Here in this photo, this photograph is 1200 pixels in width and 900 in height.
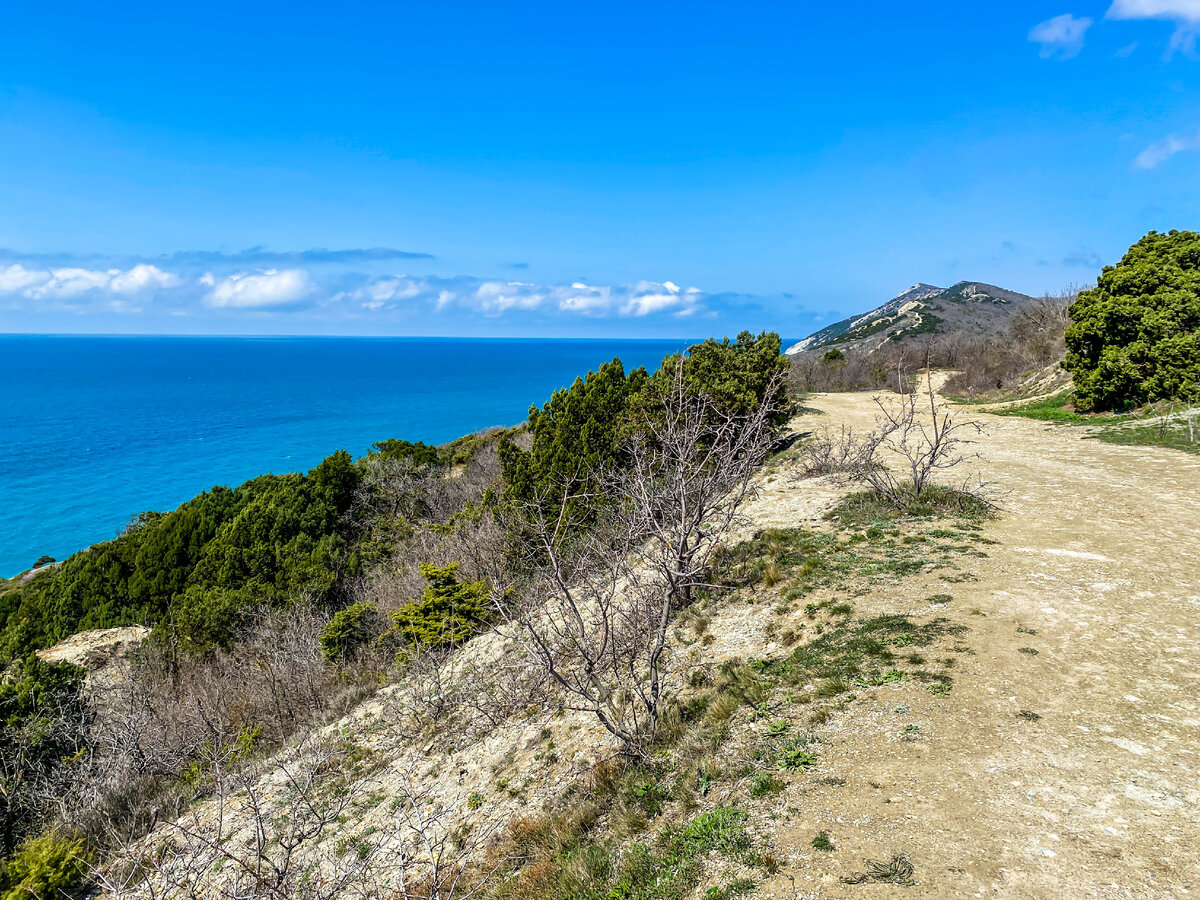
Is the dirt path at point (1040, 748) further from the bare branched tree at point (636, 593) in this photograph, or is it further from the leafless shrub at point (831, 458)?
the leafless shrub at point (831, 458)

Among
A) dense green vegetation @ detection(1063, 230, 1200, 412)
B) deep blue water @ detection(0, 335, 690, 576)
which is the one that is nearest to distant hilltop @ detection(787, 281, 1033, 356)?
deep blue water @ detection(0, 335, 690, 576)

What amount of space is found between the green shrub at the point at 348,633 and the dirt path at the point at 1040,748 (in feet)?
46.8

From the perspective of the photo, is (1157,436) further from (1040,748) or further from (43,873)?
(43,873)

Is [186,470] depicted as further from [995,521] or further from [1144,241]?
[1144,241]

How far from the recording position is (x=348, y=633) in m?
17.2

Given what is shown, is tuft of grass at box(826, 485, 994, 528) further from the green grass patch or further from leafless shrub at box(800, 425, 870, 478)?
the green grass patch

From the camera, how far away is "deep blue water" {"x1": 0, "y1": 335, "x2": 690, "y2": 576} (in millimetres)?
47531

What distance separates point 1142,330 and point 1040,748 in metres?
20.7

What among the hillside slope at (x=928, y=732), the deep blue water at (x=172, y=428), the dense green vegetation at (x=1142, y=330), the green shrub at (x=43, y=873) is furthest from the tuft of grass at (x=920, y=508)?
the green shrub at (x=43, y=873)

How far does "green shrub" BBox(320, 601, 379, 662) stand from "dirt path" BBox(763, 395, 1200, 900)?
1425 centimetres

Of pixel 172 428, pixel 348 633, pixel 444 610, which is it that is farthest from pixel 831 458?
pixel 172 428

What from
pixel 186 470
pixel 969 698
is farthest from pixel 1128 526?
pixel 186 470

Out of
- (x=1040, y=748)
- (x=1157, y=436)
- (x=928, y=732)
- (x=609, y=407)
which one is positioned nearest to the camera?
(x=1040, y=748)

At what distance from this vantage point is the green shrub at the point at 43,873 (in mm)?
8758
